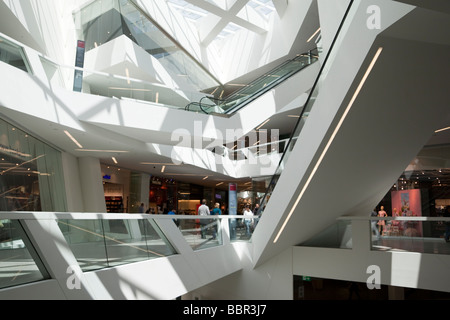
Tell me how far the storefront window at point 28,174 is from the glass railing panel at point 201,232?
17.6 feet

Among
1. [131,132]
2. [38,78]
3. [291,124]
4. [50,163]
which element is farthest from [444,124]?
[50,163]

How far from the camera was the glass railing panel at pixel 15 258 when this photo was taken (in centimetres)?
404

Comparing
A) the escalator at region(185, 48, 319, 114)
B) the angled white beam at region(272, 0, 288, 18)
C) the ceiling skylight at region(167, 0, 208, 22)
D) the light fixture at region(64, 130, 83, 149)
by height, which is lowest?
the light fixture at region(64, 130, 83, 149)

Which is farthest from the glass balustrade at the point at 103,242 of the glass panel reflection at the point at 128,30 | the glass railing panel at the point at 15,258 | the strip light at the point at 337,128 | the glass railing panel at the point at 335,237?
the glass panel reflection at the point at 128,30

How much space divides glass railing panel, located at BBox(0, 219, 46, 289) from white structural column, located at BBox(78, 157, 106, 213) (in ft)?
36.1

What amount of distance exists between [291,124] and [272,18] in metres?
7.35

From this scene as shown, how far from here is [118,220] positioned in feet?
20.2

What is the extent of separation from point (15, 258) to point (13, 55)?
20.7 feet

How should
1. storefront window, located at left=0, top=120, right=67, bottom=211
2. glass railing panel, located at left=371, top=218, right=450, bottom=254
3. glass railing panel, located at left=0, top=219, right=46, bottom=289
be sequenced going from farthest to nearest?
1. storefront window, located at left=0, top=120, right=67, bottom=211
2. glass railing panel, located at left=371, top=218, right=450, bottom=254
3. glass railing panel, located at left=0, top=219, right=46, bottom=289

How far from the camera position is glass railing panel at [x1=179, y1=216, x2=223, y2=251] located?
330 inches

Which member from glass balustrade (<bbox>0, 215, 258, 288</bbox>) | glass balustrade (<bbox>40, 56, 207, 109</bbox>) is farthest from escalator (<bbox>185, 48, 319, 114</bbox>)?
glass balustrade (<bbox>0, 215, 258, 288</bbox>)

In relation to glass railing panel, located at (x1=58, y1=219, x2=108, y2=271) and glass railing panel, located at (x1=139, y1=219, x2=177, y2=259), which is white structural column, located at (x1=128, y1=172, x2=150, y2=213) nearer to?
glass railing panel, located at (x1=139, y1=219, x2=177, y2=259)

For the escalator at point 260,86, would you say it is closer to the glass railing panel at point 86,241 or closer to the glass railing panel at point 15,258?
the glass railing panel at point 86,241
